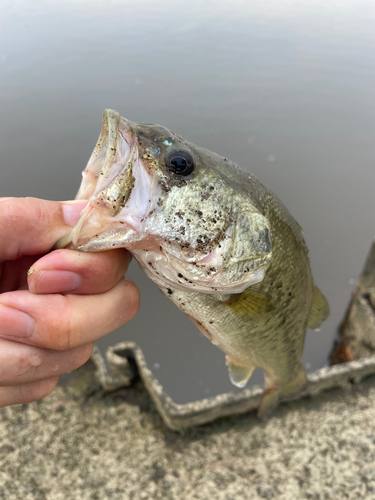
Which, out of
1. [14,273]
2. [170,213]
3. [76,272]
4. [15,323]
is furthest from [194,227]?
[14,273]

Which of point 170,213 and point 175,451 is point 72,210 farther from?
point 175,451

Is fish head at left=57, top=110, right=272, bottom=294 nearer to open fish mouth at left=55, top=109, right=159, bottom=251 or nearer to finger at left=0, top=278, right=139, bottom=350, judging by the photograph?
open fish mouth at left=55, top=109, right=159, bottom=251

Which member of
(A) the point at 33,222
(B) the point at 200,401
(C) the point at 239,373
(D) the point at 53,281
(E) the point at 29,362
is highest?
(A) the point at 33,222

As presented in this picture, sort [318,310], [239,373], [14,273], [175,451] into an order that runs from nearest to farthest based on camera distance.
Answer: [14,273] < [318,310] < [239,373] < [175,451]

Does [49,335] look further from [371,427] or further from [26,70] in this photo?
[26,70]

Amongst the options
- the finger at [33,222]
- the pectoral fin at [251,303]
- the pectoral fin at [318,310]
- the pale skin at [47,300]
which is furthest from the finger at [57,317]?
the pectoral fin at [318,310]

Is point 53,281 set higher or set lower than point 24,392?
higher

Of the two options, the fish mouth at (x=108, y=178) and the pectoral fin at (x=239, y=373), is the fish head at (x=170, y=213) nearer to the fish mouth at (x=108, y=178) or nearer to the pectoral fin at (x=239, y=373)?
the fish mouth at (x=108, y=178)
